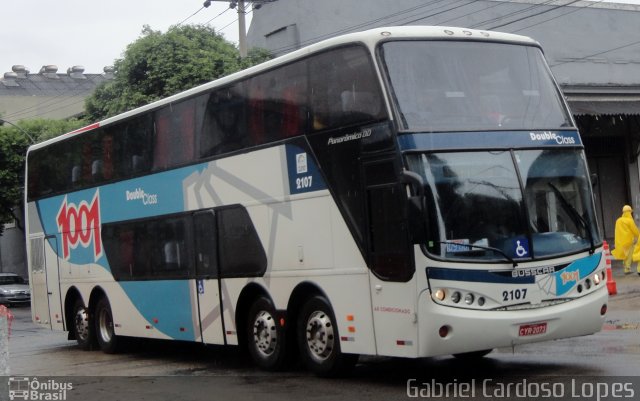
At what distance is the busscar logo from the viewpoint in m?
17.5

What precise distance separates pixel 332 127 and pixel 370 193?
3.62 ft

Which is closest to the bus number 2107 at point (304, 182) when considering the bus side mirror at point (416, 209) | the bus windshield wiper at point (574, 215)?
the bus side mirror at point (416, 209)

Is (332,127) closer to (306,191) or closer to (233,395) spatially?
(306,191)

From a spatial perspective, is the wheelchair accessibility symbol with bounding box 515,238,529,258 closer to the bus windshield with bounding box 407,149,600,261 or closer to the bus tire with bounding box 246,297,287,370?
the bus windshield with bounding box 407,149,600,261

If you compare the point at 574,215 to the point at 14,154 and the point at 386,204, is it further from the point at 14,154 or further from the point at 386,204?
the point at 14,154

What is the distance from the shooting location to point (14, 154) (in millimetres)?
45250

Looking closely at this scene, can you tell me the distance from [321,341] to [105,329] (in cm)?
726

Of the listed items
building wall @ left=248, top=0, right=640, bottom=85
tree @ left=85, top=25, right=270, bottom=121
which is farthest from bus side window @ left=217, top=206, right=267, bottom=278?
building wall @ left=248, top=0, right=640, bottom=85

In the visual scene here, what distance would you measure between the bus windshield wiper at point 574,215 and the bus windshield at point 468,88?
79 cm

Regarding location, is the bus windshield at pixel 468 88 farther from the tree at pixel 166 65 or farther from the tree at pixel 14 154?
the tree at pixel 14 154

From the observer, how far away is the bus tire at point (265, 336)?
12516 millimetres

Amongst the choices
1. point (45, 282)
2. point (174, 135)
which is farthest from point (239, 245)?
point (45, 282)

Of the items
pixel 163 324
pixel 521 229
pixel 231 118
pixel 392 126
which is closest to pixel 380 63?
pixel 392 126

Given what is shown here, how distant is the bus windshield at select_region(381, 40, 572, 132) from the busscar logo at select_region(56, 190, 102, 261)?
8413 millimetres
